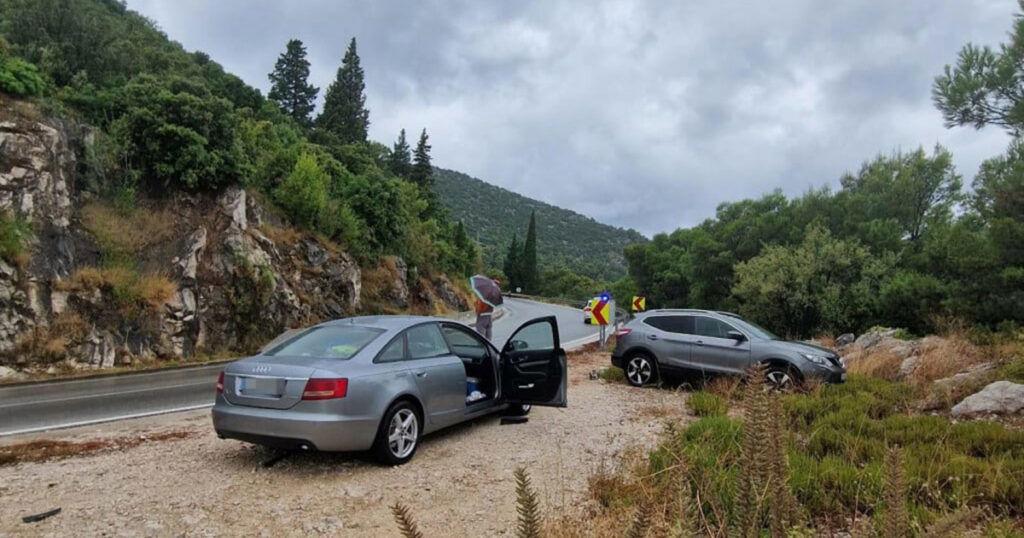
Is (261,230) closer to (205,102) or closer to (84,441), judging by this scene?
(205,102)

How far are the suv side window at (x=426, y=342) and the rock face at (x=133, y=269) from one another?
12.3 meters

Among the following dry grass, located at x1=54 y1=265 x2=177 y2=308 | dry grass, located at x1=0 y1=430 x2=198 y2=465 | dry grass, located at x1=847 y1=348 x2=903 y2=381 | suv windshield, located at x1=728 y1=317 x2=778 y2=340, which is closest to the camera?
dry grass, located at x1=0 y1=430 x2=198 y2=465

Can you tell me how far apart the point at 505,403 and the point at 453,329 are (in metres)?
1.22

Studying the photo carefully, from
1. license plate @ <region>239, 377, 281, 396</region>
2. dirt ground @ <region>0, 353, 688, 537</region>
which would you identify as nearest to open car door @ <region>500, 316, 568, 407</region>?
dirt ground @ <region>0, 353, 688, 537</region>

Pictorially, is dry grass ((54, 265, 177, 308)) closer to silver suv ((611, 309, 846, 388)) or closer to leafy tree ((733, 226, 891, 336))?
silver suv ((611, 309, 846, 388))

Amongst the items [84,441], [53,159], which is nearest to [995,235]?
[84,441]

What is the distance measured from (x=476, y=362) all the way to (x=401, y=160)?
57.4 meters

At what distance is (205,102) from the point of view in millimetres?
21156

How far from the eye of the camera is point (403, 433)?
623 cm

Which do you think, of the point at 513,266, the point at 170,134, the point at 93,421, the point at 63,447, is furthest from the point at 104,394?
the point at 513,266

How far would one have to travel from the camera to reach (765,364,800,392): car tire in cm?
1048

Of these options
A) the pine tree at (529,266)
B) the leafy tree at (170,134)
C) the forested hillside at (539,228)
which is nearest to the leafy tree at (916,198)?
the leafy tree at (170,134)

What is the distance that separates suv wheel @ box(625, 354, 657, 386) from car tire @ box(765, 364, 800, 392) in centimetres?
220

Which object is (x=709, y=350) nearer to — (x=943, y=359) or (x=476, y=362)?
(x=943, y=359)
